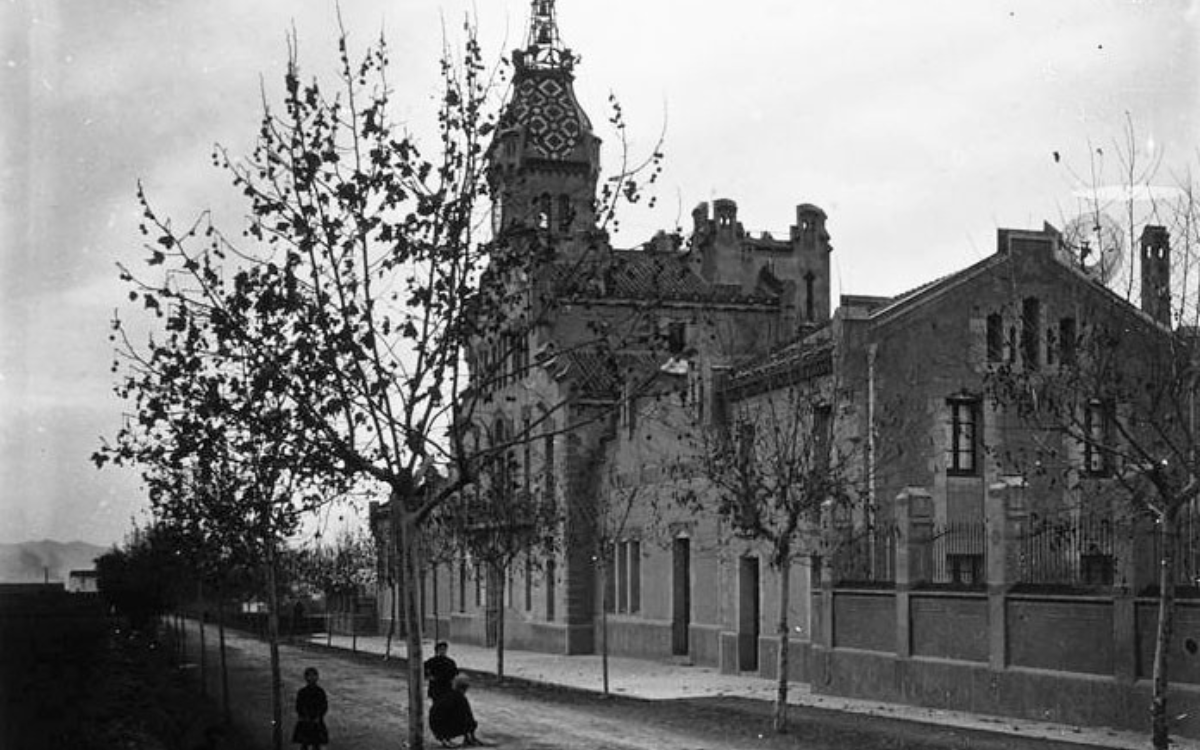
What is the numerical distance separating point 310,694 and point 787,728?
26.1 feet

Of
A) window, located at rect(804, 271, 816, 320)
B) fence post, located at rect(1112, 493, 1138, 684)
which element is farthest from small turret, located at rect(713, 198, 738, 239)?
fence post, located at rect(1112, 493, 1138, 684)

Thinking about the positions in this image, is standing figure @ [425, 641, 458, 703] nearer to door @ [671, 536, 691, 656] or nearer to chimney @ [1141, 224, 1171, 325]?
chimney @ [1141, 224, 1171, 325]

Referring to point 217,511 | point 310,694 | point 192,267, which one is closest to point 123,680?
point 217,511

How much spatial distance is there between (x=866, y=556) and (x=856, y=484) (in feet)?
5.05

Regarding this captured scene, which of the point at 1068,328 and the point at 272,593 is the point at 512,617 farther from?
the point at 272,593

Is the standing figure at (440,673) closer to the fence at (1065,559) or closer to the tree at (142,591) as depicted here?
the fence at (1065,559)

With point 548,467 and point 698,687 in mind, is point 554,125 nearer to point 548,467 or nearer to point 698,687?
point 548,467

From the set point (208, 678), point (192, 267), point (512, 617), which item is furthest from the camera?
point (512, 617)


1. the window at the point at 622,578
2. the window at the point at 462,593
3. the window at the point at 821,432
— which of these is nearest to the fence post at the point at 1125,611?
the window at the point at 821,432

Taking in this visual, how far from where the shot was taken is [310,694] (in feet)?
67.2

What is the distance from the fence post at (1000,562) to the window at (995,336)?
8982 mm

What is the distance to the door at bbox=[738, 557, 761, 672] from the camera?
126 feet

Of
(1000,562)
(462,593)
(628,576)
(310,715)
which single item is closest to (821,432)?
(1000,562)

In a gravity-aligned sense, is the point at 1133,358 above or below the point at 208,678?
above
